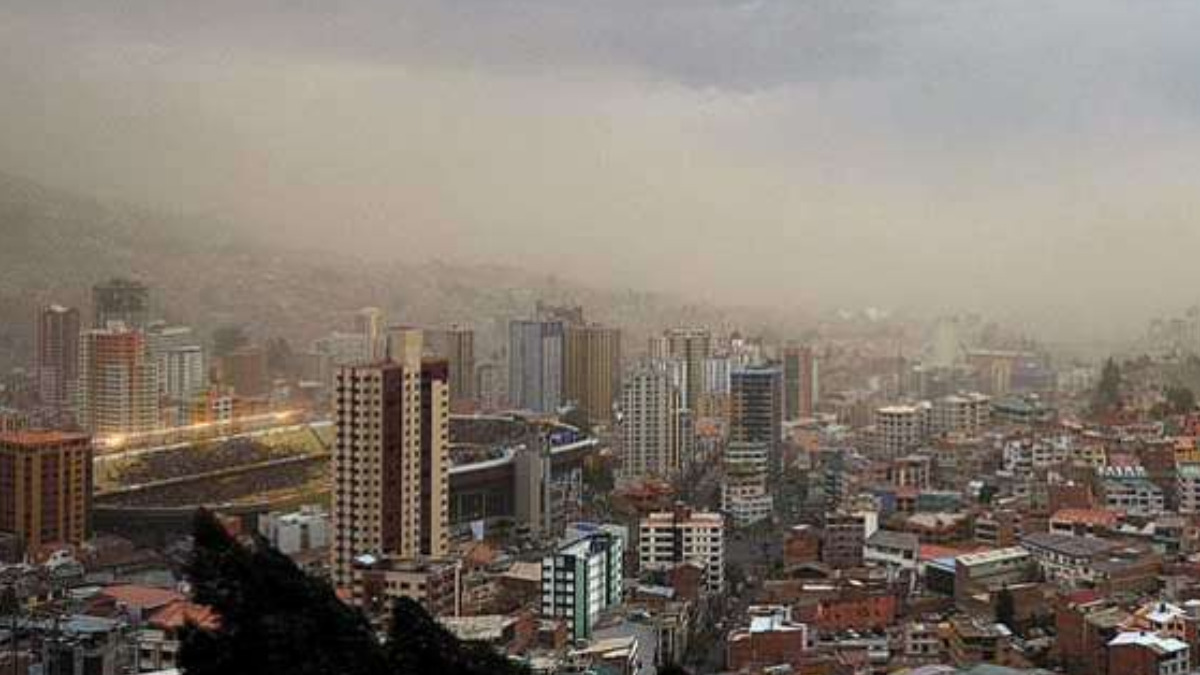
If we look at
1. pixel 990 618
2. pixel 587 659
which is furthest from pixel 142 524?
pixel 990 618

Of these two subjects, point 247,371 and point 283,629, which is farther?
point 247,371

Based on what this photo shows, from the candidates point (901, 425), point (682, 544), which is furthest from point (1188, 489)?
point (682, 544)

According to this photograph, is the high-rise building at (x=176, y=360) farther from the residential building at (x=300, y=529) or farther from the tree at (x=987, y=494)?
the tree at (x=987, y=494)

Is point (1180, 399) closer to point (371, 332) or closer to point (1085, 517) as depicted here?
point (1085, 517)

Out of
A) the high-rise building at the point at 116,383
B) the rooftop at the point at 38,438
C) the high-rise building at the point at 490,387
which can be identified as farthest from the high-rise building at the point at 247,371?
the high-rise building at the point at 490,387

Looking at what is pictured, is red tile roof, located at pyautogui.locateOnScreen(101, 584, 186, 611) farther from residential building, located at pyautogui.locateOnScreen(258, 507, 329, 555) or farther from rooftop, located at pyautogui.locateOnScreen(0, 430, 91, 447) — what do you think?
rooftop, located at pyautogui.locateOnScreen(0, 430, 91, 447)

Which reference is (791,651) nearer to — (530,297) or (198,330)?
(198,330)

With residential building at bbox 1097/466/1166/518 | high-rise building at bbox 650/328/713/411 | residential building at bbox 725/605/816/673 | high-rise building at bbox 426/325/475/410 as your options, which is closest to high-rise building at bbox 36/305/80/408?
high-rise building at bbox 426/325/475/410
